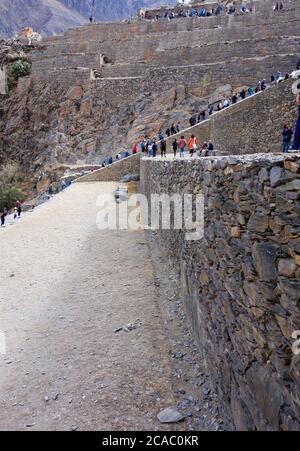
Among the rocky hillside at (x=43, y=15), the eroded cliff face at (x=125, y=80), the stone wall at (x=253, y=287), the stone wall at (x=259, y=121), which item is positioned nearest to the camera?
the stone wall at (x=253, y=287)

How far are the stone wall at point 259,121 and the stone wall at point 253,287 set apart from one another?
28.8 feet

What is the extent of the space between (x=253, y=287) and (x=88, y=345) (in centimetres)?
418

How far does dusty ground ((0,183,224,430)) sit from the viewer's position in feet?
16.9

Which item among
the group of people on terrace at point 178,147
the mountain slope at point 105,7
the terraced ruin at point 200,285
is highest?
the mountain slope at point 105,7

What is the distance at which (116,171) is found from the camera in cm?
2539

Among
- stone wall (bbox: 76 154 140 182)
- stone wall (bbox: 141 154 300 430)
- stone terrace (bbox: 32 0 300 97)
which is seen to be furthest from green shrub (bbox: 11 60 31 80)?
stone wall (bbox: 141 154 300 430)

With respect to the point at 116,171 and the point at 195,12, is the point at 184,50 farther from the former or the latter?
the point at 116,171

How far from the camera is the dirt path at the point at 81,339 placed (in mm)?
5188

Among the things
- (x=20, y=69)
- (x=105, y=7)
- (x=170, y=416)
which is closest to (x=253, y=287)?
(x=170, y=416)

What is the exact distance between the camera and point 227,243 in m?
4.25

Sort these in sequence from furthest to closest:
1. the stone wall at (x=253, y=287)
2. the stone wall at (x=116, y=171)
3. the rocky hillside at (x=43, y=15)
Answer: the rocky hillside at (x=43, y=15), the stone wall at (x=116, y=171), the stone wall at (x=253, y=287)

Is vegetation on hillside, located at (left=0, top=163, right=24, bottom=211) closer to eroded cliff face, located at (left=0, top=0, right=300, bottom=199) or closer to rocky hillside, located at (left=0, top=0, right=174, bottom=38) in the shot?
eroded cliff face, located at (left=0, top=0, right=300, bottom=199)

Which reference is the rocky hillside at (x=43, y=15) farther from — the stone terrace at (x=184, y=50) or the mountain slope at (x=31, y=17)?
the stone terrace at (x=184, y=50)

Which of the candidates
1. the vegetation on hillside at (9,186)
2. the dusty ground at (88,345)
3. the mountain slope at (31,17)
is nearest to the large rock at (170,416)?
the dusty ground at (88,345)
